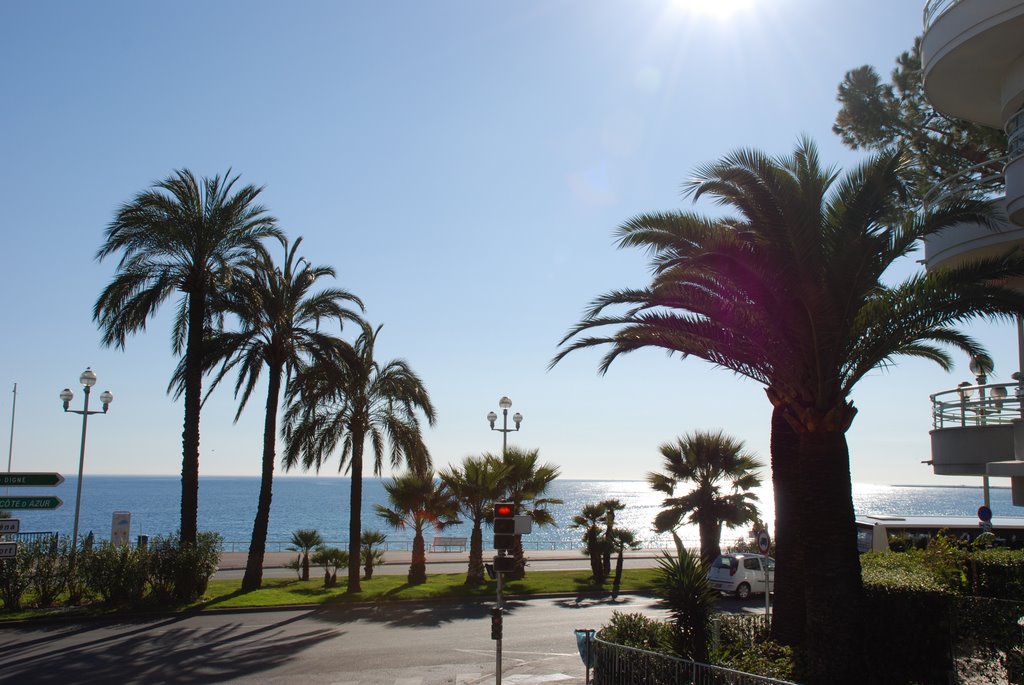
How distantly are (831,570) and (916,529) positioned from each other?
2597 cm

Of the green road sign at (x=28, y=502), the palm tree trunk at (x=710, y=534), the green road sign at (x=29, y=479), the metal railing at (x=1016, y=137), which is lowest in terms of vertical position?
the palm tree trunk at (x=710, y=534)

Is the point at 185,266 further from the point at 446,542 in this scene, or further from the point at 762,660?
the point at 446,542

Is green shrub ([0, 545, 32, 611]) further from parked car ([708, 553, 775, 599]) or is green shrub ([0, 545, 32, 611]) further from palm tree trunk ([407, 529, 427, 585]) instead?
parked car ([708, 553, 775, 599])

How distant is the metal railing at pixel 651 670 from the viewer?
8.68 meters

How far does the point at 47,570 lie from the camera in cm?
2038

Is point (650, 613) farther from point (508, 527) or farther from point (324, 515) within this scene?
point (324, 515)

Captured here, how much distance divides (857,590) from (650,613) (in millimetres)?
11607

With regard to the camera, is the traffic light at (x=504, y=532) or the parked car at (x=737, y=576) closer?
the traffic light at (x=504, y=532)

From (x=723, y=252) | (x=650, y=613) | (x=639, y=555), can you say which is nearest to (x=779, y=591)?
(x=723, y=252)

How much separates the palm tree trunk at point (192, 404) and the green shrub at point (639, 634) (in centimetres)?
1489

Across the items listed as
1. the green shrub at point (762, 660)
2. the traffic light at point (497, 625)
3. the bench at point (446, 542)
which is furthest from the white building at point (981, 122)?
the bench at point (446, 542)

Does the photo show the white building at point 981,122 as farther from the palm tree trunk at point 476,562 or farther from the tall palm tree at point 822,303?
the palm tree trunk at point 476,562

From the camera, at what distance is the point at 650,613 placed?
69.8ft

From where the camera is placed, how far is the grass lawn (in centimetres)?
2042
